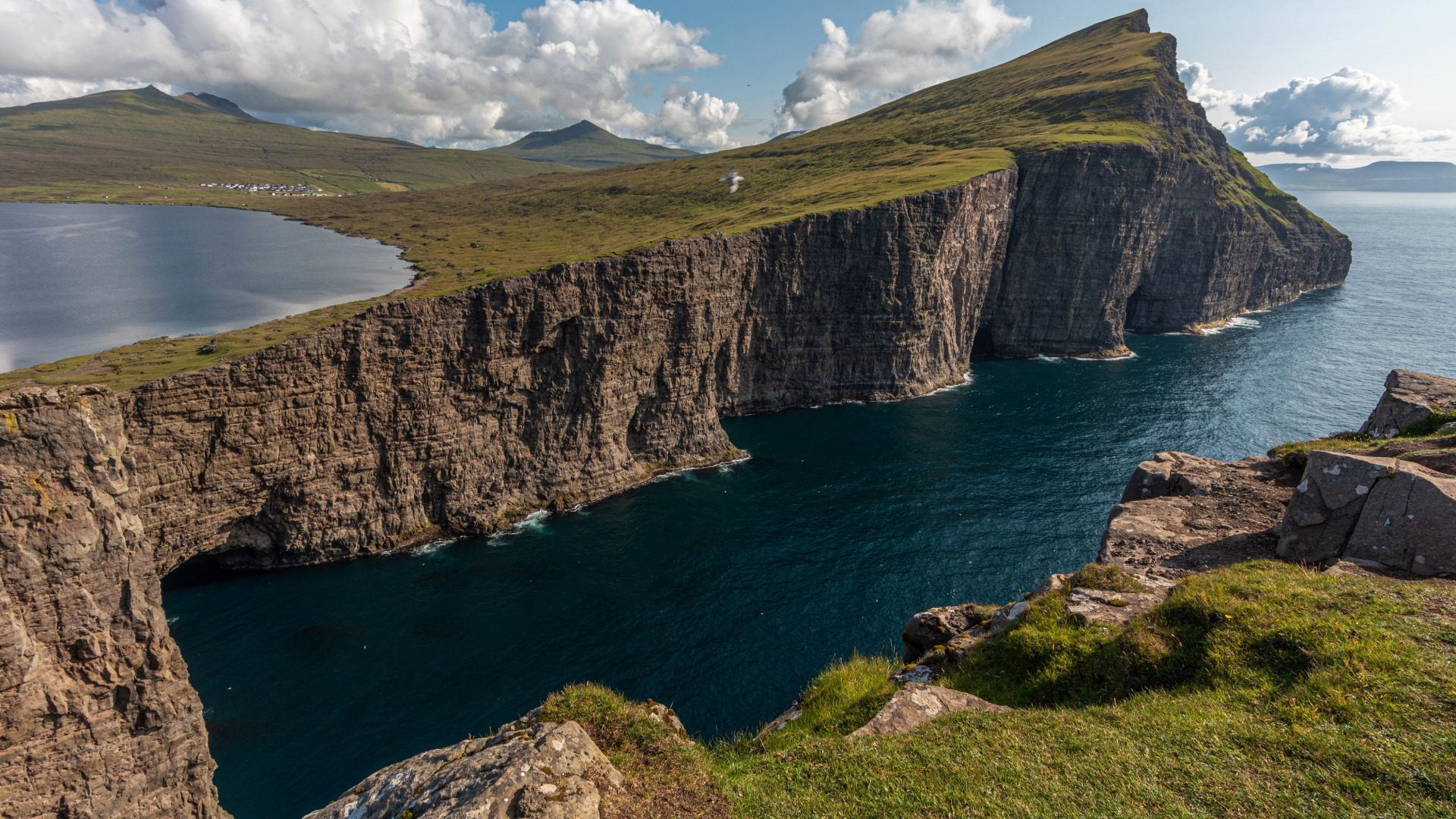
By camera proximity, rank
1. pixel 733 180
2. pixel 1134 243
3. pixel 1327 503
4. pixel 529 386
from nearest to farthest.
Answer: pixel 1327 503
pixel 529 386
pixel 1134 243
pixel 733 180

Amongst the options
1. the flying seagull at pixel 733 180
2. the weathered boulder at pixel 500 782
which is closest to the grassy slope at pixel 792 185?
the flying seagull at pixel 733 180

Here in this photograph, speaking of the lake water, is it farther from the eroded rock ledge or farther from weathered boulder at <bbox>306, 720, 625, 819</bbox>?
weathered boulder at <bbox>306, 720, 625, 819</bbox>

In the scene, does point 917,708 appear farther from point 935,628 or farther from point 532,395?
point 532,395

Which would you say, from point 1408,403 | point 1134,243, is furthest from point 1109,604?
point 1134,243

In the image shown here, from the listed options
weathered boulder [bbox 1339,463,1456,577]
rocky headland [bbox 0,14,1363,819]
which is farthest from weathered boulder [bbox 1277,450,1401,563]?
rocky headland [bbox 0,14,1363,819]

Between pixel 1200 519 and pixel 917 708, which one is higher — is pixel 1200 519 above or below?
above

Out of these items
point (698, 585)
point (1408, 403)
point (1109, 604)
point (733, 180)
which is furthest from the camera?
point (733, 180)

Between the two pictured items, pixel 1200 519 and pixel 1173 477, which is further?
pixel 1173 477
